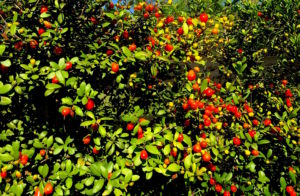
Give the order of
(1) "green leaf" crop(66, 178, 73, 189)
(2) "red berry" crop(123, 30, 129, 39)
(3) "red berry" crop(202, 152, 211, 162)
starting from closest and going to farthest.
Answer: (1) "green leaf" crop(66, 178, 73, 189) → (3) "red berry" crop(202, 152, 211, 162) → (2) "red berry" crop(123, 30, 129, 39)

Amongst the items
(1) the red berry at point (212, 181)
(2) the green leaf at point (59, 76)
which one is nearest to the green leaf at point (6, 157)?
(2) the green leaf at point (59, 76)

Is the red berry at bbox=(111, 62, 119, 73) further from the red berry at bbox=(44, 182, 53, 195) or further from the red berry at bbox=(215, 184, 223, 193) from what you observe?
the red berry at bbox=(215, 184, 223, 193)

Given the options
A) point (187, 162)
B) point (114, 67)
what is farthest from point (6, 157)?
point (187, 162)

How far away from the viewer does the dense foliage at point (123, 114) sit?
2.03 meters

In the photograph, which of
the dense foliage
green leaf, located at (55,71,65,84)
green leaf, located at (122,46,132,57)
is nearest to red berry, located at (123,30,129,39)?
the dense foliage

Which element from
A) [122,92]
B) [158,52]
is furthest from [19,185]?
[158,52]

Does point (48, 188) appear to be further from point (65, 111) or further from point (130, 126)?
point (130, 126)

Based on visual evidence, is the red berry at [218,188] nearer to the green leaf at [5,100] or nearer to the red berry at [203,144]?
the red berry at [203,144]

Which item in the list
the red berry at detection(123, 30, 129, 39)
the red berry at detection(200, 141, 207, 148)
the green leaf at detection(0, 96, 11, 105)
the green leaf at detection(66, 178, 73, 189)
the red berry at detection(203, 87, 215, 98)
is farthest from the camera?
the red berry at detection(123, 30, 129, 39)

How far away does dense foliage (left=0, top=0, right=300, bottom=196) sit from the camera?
203 centimetres

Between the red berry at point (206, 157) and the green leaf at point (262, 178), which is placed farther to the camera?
the green leaf at point (262, 178)

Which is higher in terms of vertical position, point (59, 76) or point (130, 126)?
point (59, 76)

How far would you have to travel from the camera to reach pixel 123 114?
9.34 ft

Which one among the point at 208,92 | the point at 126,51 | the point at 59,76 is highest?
the point at 126,51
